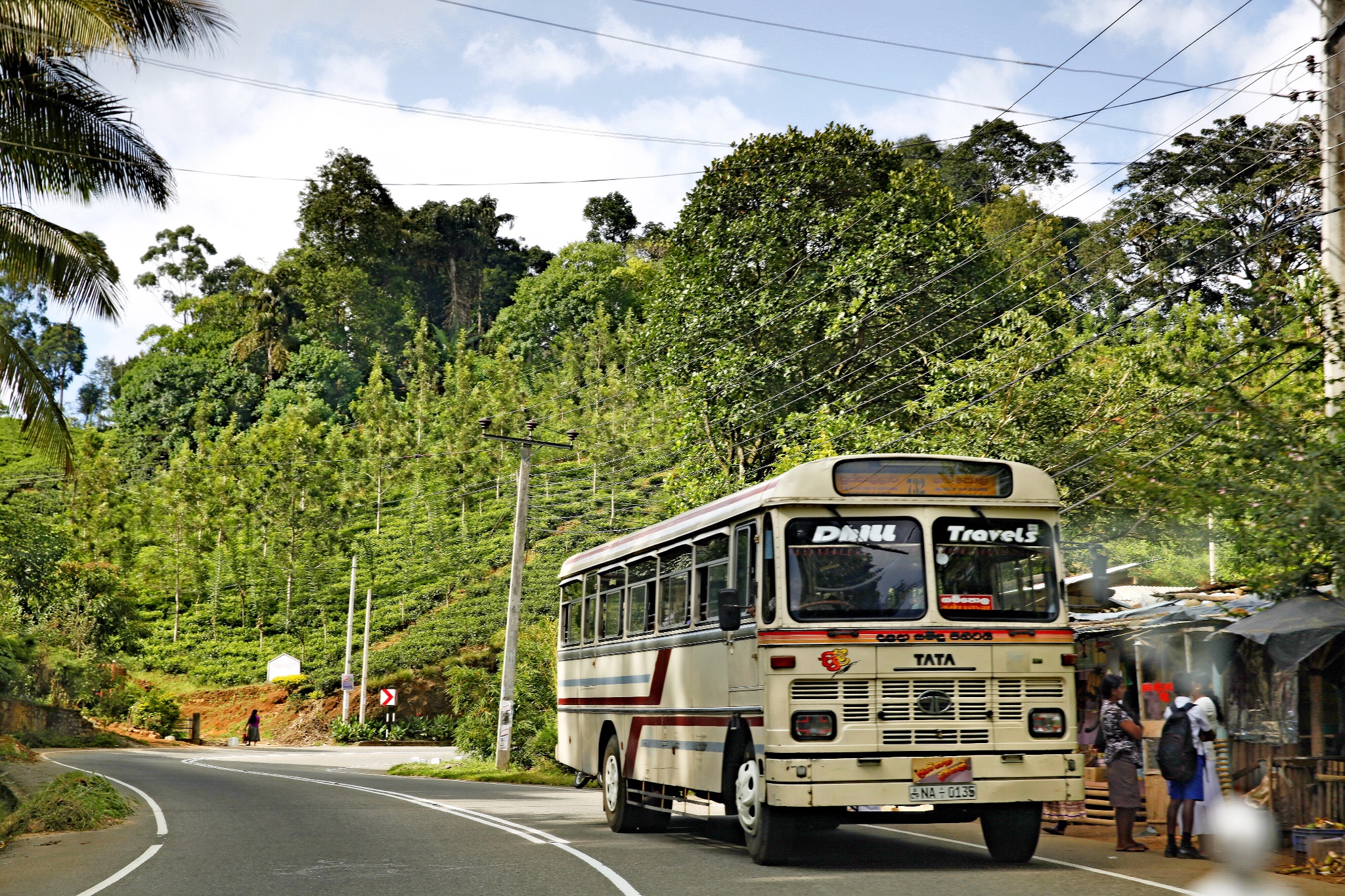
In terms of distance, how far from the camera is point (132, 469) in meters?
82.2

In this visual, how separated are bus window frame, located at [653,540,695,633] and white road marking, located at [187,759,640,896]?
95.8 inches

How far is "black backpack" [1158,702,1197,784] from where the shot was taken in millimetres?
12445

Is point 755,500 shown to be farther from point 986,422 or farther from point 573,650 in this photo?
point 986,422

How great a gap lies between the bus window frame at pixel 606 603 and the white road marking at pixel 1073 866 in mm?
3909

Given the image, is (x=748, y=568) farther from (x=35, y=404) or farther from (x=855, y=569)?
(x=35, y=404)

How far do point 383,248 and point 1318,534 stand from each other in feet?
277

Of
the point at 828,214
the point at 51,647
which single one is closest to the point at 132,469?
the point at 51,647

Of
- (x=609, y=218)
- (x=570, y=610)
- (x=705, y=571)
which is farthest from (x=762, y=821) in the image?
(x=609, y=218)

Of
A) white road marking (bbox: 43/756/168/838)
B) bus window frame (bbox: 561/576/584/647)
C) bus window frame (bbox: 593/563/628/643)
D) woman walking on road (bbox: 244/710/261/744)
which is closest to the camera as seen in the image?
white road marking (bbox: 43/756/168/838)

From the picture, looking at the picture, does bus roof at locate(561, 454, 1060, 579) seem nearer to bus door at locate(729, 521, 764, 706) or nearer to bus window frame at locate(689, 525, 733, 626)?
bus window frame at locate(689, 525, 733, 626)

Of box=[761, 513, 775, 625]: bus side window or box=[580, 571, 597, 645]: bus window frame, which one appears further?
box=[580, 571, 597, 645]: bus window frame

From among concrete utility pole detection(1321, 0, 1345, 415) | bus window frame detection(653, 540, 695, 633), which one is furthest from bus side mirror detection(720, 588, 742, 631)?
concrete utility pole detection(1321, 0, 1345, 415)

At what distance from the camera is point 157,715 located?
52.5m

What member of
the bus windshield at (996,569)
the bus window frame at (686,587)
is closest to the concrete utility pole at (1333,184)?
the bus windshield at (996,569)
